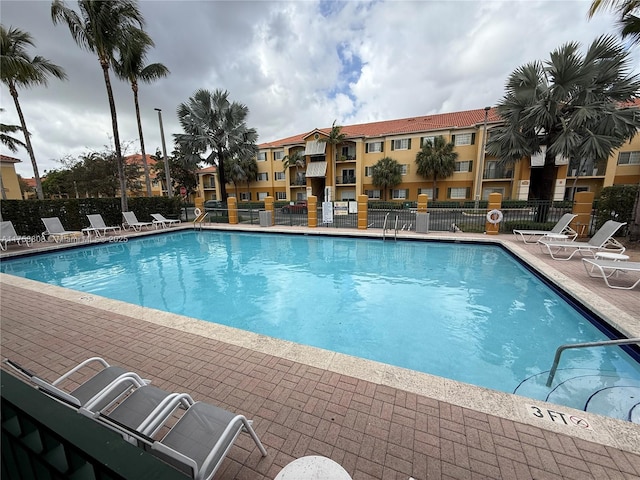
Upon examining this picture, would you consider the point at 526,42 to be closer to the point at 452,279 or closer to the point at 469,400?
the point at 452,279

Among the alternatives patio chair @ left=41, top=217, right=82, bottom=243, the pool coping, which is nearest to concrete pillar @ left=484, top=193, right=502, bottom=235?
the pool coping

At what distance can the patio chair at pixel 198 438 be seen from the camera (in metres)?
1.47

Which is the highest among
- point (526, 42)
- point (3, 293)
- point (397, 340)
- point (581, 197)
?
point (526, 42)

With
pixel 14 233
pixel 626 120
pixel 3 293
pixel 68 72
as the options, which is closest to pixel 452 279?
pixel 626 120

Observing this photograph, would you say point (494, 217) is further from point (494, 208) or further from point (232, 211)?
point (232, 211)

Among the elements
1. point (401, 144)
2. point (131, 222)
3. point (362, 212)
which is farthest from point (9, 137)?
point (401, 144)

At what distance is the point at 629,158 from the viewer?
2514cm

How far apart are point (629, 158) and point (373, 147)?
77.1ft

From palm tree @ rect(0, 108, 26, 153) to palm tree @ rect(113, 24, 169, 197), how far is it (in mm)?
12765

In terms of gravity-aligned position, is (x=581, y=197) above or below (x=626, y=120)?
below

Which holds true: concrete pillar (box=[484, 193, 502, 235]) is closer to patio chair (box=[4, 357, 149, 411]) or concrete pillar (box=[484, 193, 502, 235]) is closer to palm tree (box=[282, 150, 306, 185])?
patio chair (box=[4, 357, 149, 411])

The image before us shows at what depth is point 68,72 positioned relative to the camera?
14469 mm

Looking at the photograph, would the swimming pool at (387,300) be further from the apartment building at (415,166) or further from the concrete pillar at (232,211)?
the apartment building at (415,166)

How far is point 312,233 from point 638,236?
1193 centimetres
